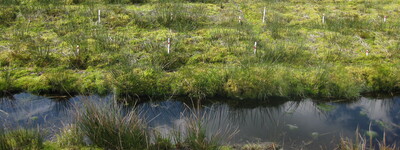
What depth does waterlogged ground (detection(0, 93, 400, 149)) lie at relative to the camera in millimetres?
5559

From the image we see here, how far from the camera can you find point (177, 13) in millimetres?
10711

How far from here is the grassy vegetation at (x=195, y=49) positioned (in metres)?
7.07

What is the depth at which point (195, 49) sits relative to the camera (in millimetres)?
9008

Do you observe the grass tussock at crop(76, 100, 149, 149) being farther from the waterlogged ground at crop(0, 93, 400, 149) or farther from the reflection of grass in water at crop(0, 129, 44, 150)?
the waterlogged ground at crop(0, 93, 400, 149)

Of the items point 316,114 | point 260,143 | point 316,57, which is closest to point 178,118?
point 260,143

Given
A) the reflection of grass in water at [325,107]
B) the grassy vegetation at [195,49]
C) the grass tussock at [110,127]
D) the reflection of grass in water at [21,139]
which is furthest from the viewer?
the grassy vegetation at [195,49]

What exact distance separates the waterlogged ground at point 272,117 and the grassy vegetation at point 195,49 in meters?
0.34

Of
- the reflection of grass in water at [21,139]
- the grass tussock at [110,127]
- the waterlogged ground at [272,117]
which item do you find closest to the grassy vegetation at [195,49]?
the waterlogged ground at [272,117]

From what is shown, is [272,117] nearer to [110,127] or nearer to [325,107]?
[325,107]

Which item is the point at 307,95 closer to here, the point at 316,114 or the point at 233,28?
the point at 316,114

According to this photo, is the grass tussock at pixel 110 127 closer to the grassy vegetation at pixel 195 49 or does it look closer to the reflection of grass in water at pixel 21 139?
the reflection of grass in water at pixel 21 139

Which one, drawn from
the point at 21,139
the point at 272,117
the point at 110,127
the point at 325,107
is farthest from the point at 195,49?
the point at 21,139

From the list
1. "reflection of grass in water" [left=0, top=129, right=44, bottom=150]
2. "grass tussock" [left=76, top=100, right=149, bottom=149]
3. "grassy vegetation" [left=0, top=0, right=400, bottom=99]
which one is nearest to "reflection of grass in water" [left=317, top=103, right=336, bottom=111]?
"grassy vegetation" [left=0, top=0, right=400, bottom=99]

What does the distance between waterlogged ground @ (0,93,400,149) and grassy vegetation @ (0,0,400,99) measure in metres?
0.34
